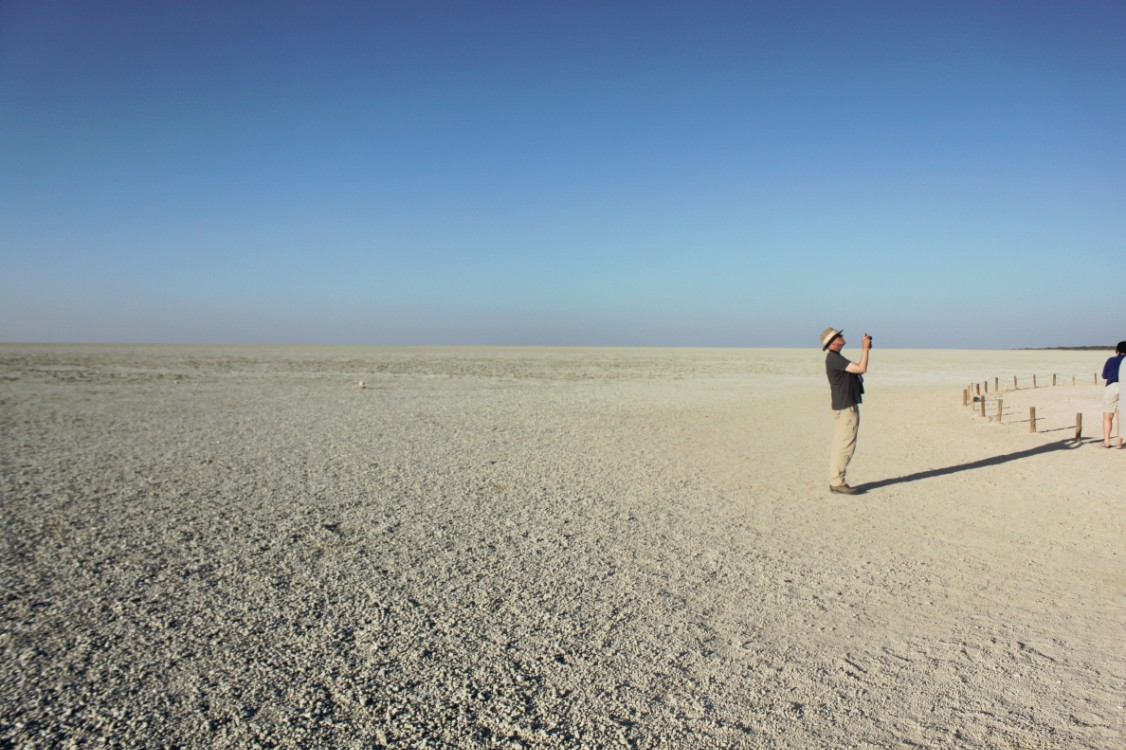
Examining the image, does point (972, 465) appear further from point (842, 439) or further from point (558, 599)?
point (558, 599)

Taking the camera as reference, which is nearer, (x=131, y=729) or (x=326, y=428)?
(x=131, y=729)

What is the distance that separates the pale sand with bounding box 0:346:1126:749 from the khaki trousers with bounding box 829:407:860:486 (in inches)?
11.0

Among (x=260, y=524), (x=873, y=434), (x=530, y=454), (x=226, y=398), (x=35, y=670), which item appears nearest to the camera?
(x=35, y=670)

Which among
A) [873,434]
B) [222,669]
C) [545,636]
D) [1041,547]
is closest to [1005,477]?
[1041,547]

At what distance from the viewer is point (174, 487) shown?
821cm

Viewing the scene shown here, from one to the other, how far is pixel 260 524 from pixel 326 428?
746 cm

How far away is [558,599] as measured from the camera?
15.7 feet

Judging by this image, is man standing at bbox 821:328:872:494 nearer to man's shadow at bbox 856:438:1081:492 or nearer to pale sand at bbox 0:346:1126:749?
pale sand at bbox 0:346:1126:749

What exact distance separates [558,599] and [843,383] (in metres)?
4.37

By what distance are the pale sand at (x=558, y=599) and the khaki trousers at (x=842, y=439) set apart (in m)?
0.28

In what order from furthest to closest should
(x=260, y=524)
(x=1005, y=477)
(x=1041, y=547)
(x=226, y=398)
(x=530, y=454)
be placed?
(x=226, y=398) < (x=530, y=454) < (x=1005, y=477) < (x=260, y=524) < (x=1041, y=547)

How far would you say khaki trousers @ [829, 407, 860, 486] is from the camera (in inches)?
304

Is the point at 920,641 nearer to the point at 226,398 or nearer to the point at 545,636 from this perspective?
the point at 545,636

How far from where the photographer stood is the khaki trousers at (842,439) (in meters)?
7.71
